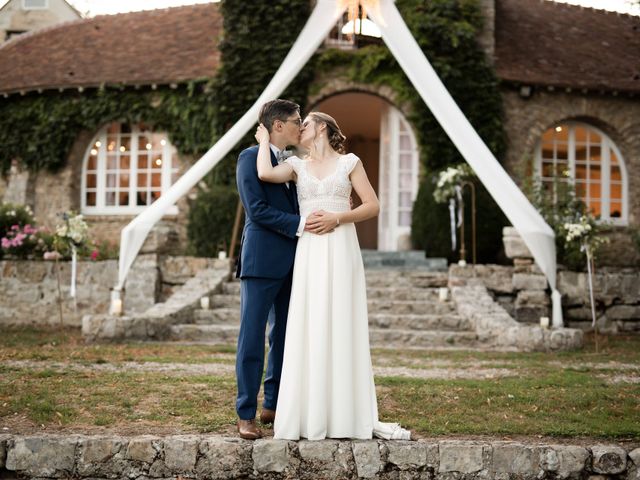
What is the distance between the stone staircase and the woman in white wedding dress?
462 cm

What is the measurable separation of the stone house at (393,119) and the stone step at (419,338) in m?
4.67

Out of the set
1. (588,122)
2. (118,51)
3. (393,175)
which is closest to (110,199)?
→ (118,51)

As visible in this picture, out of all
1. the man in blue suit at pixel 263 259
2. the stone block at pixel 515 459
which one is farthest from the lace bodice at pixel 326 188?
the stone block at pixel 515 459

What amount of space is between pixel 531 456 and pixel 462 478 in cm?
38

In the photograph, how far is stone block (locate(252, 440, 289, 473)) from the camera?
155 inches

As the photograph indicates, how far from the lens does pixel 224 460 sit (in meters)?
3.94

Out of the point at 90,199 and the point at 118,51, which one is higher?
the point at 118,51

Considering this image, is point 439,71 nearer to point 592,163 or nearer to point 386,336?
point 592,163

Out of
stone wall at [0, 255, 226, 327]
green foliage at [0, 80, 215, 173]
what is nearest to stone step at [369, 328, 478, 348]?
stone wall at [0, 255, 226, 327]

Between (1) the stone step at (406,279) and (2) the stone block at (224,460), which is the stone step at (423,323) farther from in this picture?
(2) the stone block at (224,460)

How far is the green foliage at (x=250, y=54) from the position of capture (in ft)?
45.4

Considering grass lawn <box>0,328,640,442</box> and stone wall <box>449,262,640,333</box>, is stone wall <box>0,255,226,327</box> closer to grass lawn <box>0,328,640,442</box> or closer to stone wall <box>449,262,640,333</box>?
grass lawn <box>0,328,640,442</box>

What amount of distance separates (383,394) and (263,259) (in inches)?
65.8

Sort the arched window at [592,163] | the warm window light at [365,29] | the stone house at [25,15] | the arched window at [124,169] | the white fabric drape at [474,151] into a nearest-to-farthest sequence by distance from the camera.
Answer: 1. the white fabric drape at [474,151]
2. the warm window light at [365,29]
3. the arched window at [592,163]
4. the arched window at [124,169]
5. the stone house at [25,15]
